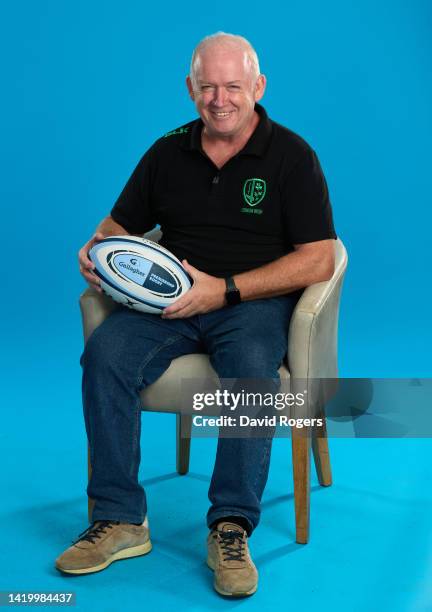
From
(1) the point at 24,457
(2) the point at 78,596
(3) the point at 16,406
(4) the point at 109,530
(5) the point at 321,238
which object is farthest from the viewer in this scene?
(3) the point at 16,406

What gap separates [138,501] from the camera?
2754mm

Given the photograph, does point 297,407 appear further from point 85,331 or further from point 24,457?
point 24,457

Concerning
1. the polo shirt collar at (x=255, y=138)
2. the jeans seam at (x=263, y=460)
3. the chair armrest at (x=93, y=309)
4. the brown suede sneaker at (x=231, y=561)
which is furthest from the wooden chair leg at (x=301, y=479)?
the polo shirt collar at (x=255, y=138)

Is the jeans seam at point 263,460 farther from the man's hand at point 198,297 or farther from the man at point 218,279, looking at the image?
the man's hand at point 198,297

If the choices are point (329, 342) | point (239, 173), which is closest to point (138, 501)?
point (329, 342)

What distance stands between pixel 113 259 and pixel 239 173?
49 centimetres

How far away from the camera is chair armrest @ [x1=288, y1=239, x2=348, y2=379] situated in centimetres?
272

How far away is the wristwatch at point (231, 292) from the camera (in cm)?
286

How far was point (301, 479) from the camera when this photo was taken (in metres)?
2.82

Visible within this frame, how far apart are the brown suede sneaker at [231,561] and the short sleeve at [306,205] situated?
86 cm

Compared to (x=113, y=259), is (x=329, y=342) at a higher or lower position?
lower

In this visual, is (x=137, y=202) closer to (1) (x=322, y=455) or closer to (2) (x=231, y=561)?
(1) (x=322, y=455)

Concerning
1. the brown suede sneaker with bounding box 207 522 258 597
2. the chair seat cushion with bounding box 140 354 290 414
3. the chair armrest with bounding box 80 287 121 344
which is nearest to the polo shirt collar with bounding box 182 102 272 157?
the chair armrest with bounding box 80 287 121 344

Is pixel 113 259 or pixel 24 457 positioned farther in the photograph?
pixel 24 457
